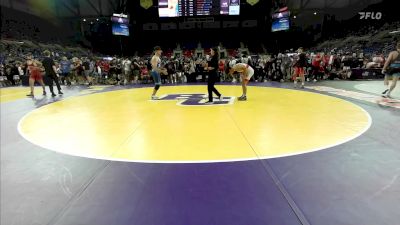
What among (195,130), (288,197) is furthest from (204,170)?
(195,130)

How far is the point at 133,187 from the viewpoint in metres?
2.52

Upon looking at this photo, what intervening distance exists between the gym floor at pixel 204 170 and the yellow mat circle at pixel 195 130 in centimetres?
3

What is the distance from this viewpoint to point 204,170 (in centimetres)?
287

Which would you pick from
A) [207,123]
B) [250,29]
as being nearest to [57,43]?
[250,29]

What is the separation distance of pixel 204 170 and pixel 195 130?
1.70m

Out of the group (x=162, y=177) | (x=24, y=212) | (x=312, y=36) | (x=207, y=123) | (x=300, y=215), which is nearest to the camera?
(x=300, y=215)

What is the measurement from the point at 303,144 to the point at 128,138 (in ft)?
8.56

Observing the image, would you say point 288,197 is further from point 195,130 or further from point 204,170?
point 195,130

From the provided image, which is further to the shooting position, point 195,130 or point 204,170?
point 195,130

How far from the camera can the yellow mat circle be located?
347 centimetres

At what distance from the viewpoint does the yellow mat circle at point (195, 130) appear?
3.47 metres

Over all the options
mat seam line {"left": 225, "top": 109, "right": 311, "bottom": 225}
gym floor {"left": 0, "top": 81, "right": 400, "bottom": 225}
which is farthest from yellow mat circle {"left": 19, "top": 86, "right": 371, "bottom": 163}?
mat seam line {"left": 225, "top": 109, "right": 311, "bottom": 225}

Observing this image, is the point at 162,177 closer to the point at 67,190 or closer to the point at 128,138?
the point at 67,190

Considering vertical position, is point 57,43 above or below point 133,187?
above
